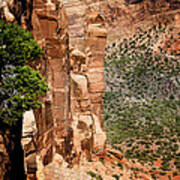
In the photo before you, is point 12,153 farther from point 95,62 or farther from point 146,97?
point 146,97

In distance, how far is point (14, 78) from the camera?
479cm

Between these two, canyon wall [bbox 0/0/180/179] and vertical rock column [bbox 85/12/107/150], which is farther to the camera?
vertical rock column [bbox 85/12/107/150]

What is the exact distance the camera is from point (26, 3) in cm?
643

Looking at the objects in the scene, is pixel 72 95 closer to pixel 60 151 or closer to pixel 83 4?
pixel 60 151

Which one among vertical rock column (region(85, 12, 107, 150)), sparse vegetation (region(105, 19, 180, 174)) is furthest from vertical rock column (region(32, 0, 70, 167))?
sparse vegetation (region(105, 19, 180, 174))

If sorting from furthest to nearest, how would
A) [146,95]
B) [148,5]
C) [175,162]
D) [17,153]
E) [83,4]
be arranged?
[83,4] < [148,5] < [146,95] < [175,162] < [17,153]

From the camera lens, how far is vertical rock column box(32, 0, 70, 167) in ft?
26.0

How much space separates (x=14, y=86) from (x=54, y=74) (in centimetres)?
463

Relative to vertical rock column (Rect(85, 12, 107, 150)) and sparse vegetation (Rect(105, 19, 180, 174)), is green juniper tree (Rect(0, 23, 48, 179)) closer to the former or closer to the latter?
vertical rock column (Rect(85, 12, 107, 150))

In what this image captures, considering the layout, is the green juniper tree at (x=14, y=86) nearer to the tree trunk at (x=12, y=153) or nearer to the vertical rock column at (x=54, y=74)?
the tree trunk at (x=12, y=153)

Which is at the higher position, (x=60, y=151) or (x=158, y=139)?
(x=60, y=151)

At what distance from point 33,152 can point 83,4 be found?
140 feet

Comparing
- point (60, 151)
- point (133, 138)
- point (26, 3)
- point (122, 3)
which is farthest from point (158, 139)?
point (122, 3)

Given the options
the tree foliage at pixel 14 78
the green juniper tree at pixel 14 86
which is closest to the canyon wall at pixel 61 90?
the green juniper tree at pixel 14 86
